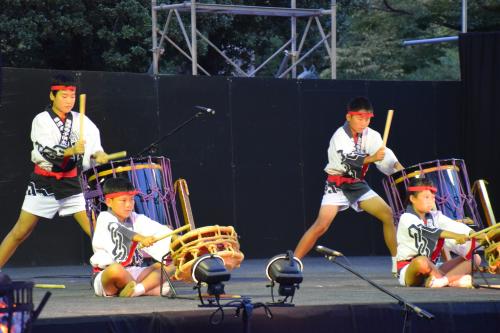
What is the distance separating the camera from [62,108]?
9.48 metres

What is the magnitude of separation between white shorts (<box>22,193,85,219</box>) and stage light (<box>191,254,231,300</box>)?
2.92m

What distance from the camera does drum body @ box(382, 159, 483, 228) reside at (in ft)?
32.2

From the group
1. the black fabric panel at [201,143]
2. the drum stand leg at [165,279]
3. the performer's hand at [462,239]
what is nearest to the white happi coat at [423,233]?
the performer's hand at [462,239]

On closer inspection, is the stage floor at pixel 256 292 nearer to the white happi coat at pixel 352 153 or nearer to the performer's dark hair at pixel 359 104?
the white happi coat at pixel 352 153

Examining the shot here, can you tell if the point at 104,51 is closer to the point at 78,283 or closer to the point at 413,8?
the point at 413,8

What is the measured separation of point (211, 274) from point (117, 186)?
5.94 ft

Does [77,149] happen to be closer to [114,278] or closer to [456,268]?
[114,278]

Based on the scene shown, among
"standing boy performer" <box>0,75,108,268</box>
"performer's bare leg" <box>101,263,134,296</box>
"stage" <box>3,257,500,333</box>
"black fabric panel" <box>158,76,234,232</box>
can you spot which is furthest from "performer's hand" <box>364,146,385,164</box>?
"black fabric panel" <box>158,76,234,232</box>

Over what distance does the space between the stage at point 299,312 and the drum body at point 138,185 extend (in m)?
0.61

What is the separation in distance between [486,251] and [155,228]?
2.48 meters

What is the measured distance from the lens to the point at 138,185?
345 inches

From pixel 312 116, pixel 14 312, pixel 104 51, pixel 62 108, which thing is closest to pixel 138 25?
pixel 104 51

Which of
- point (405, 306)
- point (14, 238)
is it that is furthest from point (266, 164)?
point (405, 306)

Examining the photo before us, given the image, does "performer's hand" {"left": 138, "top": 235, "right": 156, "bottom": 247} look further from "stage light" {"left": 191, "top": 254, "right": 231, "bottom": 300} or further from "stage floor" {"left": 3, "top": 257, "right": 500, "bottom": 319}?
"stage light" {"left": 191, "top": 254, "right": 231, "bottom": 300}
